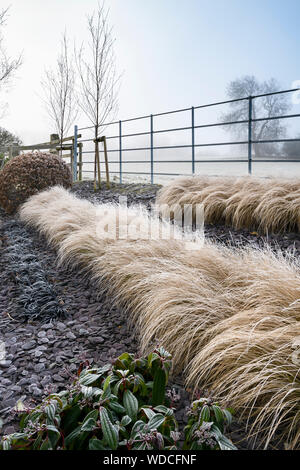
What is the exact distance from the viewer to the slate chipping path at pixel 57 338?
1.95m

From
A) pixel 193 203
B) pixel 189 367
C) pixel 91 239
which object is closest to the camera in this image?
pixel 189 367

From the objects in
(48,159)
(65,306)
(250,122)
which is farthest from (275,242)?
(48,159)

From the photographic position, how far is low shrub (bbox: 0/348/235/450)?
133 centimetres

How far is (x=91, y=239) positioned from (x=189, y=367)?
2200 millimetres

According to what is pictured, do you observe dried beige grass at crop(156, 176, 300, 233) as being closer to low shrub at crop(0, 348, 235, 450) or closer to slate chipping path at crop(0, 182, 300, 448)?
slate chipping path at crop(0, 182, 300, 448)

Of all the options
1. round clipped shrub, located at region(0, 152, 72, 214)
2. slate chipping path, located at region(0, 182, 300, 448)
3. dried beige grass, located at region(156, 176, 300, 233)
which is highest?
round clipped shrub, located at region(0, 152, 72, 214)

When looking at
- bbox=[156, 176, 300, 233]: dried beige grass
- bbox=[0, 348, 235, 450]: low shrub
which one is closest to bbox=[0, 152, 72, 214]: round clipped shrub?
bbox=[156, 176, 300, 233]: dried beige grass

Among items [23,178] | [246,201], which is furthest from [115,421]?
[23,178]

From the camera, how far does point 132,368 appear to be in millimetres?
1716

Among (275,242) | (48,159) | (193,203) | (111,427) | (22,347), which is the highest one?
(48,159)

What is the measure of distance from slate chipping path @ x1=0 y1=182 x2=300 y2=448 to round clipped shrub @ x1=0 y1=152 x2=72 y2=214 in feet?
12.5

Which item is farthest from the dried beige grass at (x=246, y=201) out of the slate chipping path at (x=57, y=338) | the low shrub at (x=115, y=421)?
the low shrub at (x=115, y=421)

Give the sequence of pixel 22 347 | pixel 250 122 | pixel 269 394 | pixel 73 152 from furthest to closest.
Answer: pixel 73 152, pixel 250 122, pixel 22 347, pixel 269 394
